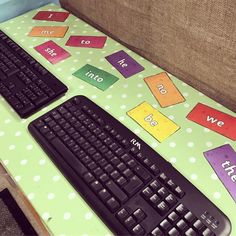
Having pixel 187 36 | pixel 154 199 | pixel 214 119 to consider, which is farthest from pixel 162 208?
pixel 187 36

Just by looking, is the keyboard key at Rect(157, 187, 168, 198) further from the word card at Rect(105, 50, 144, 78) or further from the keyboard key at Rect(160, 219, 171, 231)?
the word card at Rect(105, 50, 144, 78)

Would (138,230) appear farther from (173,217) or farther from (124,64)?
(124,64)

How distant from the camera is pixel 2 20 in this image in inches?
40.9

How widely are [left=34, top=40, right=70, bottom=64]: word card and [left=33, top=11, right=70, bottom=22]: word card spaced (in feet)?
0.42

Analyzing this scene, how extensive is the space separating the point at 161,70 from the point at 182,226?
1.33 ft

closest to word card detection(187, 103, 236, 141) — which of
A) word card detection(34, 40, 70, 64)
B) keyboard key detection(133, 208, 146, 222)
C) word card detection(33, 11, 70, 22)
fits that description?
keyboard key detection(133, 208, 146, 222)

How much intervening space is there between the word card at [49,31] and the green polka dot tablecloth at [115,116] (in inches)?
3.1

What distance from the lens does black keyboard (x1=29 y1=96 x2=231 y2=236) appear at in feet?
1.65

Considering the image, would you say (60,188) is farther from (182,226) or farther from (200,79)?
(200,79)

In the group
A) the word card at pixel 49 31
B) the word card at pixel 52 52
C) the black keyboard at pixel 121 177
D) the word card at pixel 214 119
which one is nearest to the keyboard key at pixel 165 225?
the black keyboard at pixel 121 177

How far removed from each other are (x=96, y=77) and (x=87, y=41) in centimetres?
16

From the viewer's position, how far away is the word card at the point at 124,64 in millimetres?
794

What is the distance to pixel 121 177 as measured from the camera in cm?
55

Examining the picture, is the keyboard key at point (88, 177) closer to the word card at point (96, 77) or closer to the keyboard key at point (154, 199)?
the keyboard key at point (154, 199)
